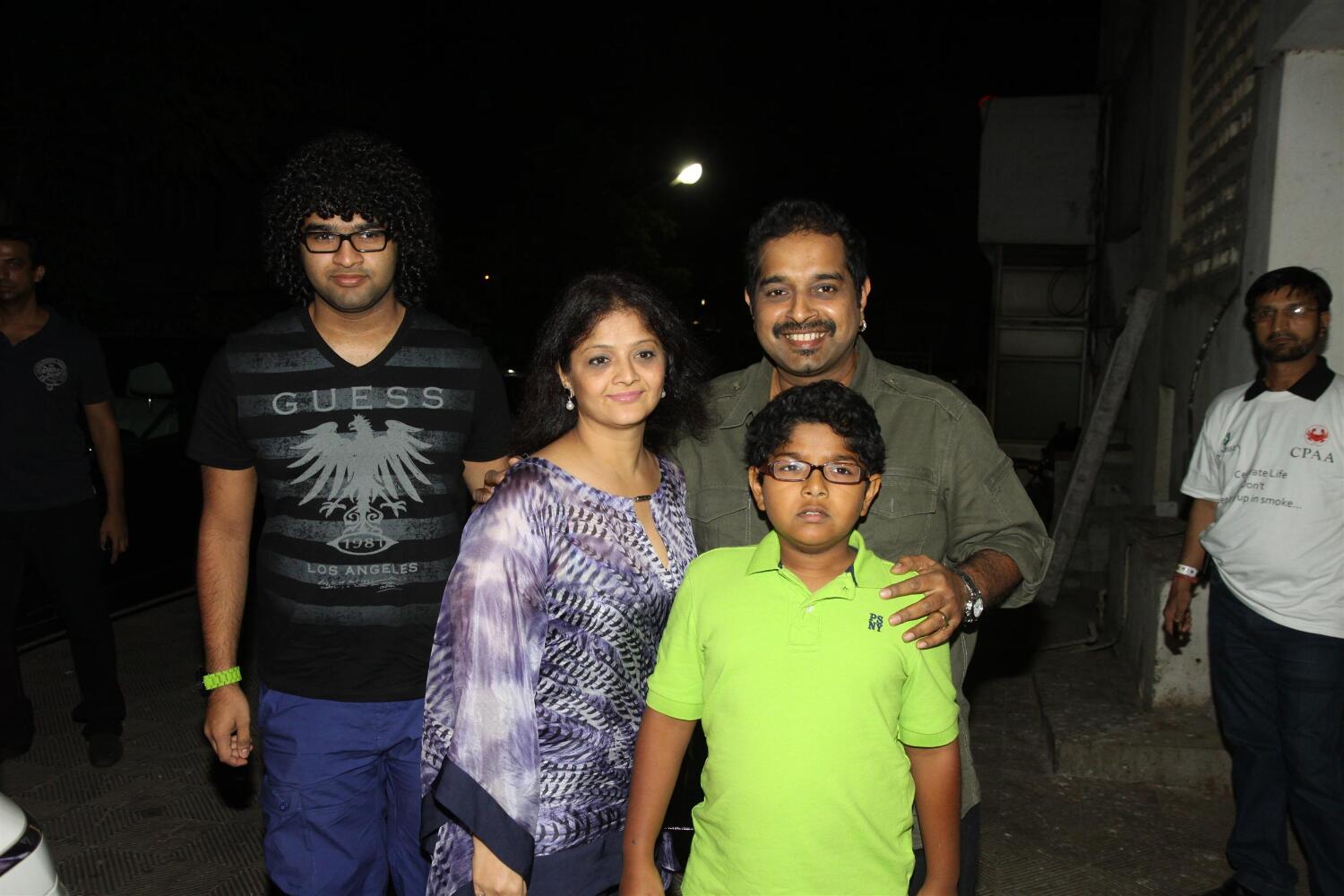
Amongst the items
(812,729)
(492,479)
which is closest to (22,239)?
(492,479)

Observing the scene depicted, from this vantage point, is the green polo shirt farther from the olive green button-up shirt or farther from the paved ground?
the paved ground

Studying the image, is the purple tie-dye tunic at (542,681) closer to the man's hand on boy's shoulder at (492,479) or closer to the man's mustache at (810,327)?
the man's hand on boy's shoulder at (492,479)

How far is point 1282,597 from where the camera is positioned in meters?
3.76

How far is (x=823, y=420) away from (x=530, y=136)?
62.6ft

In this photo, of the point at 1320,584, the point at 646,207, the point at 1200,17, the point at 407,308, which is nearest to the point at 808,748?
the point at 407,308

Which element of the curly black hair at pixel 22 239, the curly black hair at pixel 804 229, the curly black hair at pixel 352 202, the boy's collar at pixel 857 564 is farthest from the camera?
the curly black hair at pixel 22 239

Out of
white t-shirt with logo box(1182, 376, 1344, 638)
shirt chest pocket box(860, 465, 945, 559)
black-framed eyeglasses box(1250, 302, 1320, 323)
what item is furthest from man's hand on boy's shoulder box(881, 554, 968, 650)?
black-framed eyeglasses box(1250, 302, 1320, 323)

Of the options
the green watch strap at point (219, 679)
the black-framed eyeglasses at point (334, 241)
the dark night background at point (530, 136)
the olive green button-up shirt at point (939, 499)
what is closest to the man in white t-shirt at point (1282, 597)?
the olive green button-up shirt at point (939, 499)

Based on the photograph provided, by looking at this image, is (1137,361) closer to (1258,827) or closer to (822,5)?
(1258,827)

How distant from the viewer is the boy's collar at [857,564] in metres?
2.22

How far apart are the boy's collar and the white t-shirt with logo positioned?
2313 mm

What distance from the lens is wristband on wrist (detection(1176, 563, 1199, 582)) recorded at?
4.30 metres

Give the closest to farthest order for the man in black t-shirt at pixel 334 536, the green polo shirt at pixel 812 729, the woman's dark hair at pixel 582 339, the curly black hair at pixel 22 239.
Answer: the green polo shirt at pixel 812 729 → the woman's dark hair at pixel 582 339 → the man in black t-shirt at pixel 334 536 → the curly black hair at pixel 22 239

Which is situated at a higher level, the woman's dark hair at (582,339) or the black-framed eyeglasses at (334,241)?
the black-framed eyeglasses at (334,241)
